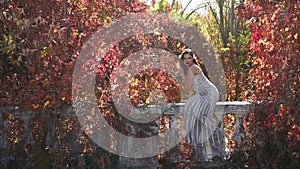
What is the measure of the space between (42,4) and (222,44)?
1180 cm

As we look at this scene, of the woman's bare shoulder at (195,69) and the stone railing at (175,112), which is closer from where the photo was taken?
the stone railing at (175,112)

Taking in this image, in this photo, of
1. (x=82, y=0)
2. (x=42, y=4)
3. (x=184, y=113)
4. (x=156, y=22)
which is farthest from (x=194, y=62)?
(x=42, y=4)

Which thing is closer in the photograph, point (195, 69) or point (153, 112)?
point (153, 112)

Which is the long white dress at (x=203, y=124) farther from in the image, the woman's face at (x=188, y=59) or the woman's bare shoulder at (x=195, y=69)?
the woman's face at (x=188, y=59)

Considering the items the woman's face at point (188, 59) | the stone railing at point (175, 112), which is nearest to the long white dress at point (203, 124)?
the stone railing at point (175, 112)

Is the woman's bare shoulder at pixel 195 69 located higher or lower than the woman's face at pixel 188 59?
lower

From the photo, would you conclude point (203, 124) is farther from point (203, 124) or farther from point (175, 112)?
point (175, 112)

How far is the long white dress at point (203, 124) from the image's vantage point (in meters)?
5.62

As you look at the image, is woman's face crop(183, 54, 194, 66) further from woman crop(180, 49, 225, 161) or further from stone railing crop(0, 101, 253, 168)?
stone railing crop(0, 101, 253, 168)

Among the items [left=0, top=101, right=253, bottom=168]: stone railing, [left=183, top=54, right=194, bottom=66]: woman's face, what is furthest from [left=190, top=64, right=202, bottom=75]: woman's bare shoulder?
[left=0, top=101, right=253, bottom=168]: stone railing

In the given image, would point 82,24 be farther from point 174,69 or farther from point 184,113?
point 174,69

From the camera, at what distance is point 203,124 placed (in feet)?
18.5

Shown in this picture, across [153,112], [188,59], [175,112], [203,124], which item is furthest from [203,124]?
[188,59]

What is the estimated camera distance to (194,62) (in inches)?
231
